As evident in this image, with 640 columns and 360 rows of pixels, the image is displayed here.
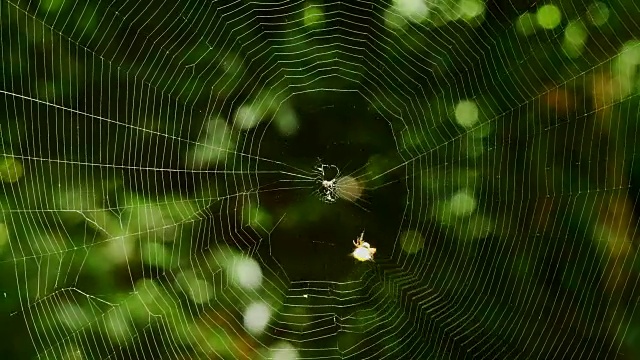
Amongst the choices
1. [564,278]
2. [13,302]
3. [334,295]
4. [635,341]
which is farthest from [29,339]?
[635,341]

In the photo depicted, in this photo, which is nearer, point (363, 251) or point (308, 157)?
point (363, 251)

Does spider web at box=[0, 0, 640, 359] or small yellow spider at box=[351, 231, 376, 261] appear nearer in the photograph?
spider web at box=[0, 0, 640, 359]

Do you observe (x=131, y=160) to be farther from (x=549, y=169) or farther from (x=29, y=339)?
(x=549, y=169)

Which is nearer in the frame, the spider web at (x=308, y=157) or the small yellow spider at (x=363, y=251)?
the spider web at (x=308, y=157)

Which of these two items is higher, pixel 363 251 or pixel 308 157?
pixel 308 157
